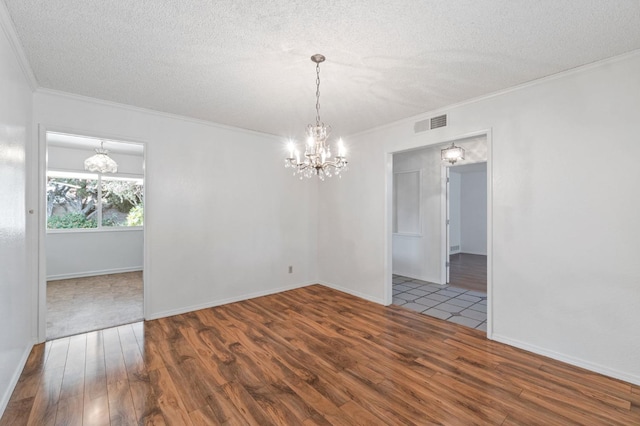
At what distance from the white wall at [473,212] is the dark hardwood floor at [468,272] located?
0.50 m

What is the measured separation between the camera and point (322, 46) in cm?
224

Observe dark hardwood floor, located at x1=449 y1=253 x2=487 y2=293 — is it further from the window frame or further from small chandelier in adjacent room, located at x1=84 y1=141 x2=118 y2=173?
the window frame

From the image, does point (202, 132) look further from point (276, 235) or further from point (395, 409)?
point (395, 409)

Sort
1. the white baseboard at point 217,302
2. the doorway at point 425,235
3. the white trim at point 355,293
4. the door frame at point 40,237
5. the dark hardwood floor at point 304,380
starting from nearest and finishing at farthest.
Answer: the dark hardwood floor at point 304,380 < the door frame at point 40,237 < the white baseboard at point 217,302 < the white trim at point 355,293 < the doorway at point 425,235

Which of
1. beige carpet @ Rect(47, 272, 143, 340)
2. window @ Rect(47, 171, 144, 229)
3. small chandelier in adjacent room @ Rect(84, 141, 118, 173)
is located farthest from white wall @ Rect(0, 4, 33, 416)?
window @ Rect(47, 171, 144, 229)

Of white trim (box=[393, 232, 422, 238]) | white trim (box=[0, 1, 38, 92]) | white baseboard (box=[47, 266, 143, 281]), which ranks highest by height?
white trim (box=[0, 1, 38, 92])

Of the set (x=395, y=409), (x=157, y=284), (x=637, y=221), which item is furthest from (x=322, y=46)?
(x=157, y=284)

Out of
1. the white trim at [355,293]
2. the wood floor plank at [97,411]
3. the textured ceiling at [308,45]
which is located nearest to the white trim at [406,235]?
the white trim at [355,293]

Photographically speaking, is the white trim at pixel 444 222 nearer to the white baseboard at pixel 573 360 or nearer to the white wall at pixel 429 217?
the white wall at pixel 429 217

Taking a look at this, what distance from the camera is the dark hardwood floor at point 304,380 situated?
1949 millimetres

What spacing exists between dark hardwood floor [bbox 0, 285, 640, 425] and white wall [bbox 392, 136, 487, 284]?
217 centimetres

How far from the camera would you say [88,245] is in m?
6.05

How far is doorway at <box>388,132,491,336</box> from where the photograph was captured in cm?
466

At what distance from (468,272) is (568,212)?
4.14 m
